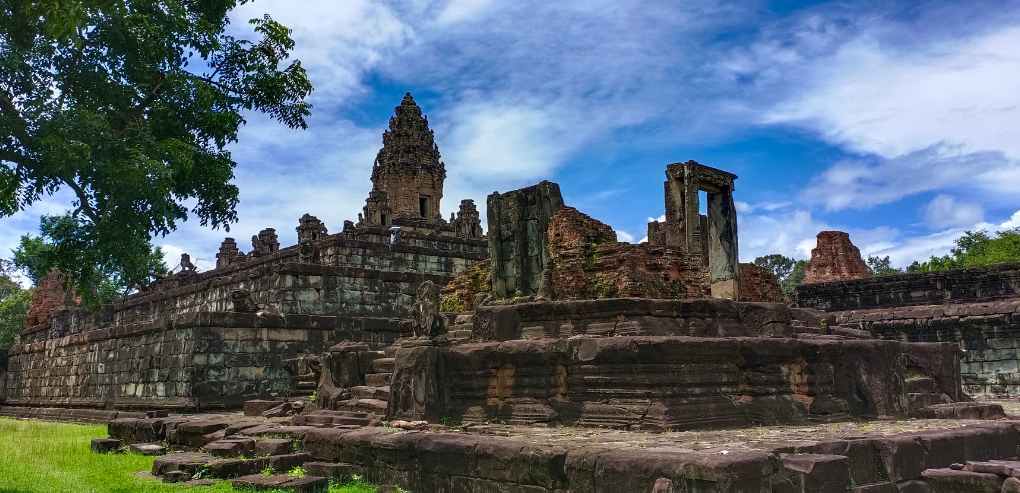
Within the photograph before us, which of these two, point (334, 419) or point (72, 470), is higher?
point (334, 419)

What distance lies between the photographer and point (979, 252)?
40.0m

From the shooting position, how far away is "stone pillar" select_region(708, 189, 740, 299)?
1332 centimetres

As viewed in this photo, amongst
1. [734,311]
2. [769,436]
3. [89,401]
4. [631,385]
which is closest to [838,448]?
[769,436]

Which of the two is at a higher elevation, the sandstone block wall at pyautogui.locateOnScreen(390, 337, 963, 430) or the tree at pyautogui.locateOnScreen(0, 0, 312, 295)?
the tree at pyautogui.locateOnScreen(0, 0, 312, 295)

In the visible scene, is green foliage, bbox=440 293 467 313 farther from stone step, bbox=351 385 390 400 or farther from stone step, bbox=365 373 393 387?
stone step, bbox=351 385 390 400

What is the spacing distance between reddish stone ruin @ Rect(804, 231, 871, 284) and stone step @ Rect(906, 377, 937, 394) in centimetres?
1785

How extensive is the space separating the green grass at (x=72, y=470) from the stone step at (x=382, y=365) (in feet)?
9.92

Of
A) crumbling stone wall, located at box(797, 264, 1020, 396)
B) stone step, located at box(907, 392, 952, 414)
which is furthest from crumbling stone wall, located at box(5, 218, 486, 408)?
crumbling stone wall, located at box(797, 264, 1020, 396)

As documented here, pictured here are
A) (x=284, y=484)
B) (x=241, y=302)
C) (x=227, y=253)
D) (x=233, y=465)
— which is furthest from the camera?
(x=227, y=253)

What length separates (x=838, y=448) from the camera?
233 inches

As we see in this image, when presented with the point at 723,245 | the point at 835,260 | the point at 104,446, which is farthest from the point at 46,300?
the point at 835,260

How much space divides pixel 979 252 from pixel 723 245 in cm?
3335

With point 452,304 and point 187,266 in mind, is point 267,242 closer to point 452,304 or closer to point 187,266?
point 187,266

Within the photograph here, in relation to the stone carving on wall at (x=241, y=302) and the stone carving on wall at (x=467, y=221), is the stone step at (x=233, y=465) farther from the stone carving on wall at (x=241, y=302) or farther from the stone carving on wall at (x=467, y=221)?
the stone carving on wall at (x=467, y=221)
